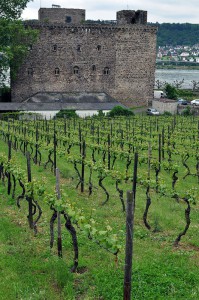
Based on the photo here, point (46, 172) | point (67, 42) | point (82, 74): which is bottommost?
point (46, 172)

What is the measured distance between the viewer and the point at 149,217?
11820mm

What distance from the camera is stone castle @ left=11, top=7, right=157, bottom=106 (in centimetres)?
4862

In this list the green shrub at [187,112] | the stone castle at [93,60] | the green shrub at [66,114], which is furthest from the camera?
the stone castle at [93,60]

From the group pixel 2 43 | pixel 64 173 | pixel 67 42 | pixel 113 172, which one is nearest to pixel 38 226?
pixel 113 172

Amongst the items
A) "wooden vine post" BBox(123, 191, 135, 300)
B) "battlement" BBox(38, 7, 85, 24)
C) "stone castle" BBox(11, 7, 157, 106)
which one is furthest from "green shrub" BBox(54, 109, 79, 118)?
"wooden vine post" BBox(123, 191, 135, 300)

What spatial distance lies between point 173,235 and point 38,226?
348cm

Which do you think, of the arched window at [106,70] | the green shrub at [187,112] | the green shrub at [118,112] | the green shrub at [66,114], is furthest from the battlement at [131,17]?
the green shrub at [66,114]

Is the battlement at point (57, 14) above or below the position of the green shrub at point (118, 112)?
above

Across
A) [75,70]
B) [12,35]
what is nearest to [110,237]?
[12,35]

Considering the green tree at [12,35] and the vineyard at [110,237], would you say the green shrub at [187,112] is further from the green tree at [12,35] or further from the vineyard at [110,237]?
the vineyard at [110,237]

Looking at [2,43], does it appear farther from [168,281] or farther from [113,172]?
[168,281]

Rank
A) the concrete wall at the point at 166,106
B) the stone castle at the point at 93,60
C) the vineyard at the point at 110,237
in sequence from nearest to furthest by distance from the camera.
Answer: the vineyard at the point at 110,237
the concrete wall at the point at 166,106
the stone castle at the point at 93,60

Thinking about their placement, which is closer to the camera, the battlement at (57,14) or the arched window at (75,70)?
the arched window at (75,70)

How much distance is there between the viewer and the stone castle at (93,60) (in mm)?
48625
